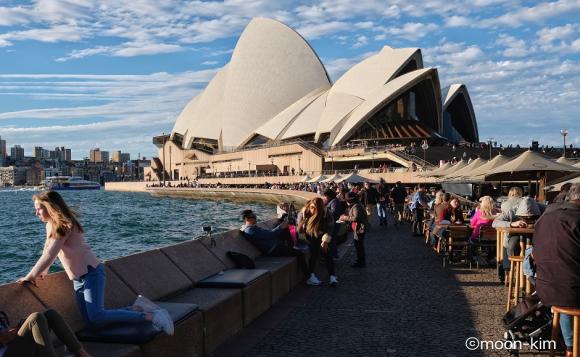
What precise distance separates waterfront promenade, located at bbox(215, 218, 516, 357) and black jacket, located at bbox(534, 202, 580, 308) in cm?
101

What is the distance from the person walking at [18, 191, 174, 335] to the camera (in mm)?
3682

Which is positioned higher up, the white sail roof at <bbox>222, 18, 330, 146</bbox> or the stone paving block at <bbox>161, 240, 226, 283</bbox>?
the white sail roof at <bbox>222, 18, 330, 146</bbox>

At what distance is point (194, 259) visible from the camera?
6047 millimetres

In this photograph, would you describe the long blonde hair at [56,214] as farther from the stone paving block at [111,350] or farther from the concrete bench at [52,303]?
the stone paving block at [111,350]

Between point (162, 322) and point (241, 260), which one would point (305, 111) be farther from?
point (162, 322)

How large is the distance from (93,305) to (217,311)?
4.20ft

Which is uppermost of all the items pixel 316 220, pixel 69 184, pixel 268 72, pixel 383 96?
pixel 268 72

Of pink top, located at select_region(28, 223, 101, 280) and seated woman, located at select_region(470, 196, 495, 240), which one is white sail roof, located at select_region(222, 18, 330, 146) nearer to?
seated woman, located at select_region(470, 196, 495, 240)

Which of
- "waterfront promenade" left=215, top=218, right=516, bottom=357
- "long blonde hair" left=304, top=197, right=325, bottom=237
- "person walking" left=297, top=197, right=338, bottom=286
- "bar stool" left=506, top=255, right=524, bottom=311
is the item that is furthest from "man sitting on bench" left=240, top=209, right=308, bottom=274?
"bar stool" left=506, top=255, right=524, bottom=311

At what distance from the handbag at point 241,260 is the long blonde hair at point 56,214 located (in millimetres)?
3100

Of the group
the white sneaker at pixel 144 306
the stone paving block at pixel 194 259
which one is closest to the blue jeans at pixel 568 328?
the white sneaker at pixel 144 306

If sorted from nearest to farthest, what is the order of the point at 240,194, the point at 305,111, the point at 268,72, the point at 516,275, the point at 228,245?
the point at 516,275
the point at 228,245
the point at 240,194
the point at 305,111
the point at 268,72

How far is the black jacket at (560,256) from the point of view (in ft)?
11.9

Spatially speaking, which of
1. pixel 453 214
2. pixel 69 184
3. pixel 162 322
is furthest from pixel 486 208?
pixel 69 184
